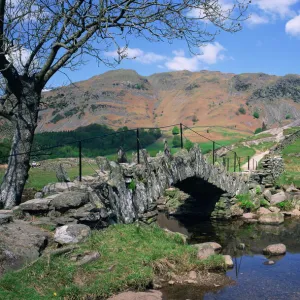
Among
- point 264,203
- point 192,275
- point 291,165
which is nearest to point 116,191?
point 192,275

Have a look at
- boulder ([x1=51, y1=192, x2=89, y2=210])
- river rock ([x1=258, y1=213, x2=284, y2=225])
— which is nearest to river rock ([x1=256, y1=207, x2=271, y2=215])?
river rock ([x1=258, y1=213, x2=284, y2=225])

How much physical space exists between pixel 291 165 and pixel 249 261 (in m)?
24.2

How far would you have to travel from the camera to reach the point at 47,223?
9766mm

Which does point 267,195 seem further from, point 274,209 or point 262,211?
point 262,211

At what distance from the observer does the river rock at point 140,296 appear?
8.16 m

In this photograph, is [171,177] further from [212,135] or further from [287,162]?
[212,135]

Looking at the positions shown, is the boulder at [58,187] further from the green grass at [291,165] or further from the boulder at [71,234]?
the green grass at [291,165]

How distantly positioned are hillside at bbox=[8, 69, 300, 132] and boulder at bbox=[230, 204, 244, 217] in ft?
290

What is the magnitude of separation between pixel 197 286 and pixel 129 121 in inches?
4623

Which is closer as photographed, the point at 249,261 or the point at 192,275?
the point at 192,275

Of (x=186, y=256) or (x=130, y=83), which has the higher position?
(x=130, y=83)

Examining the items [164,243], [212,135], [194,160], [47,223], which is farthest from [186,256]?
[212,135]

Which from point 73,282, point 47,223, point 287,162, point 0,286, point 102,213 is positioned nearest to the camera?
point 0,286

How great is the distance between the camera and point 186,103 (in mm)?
153000
